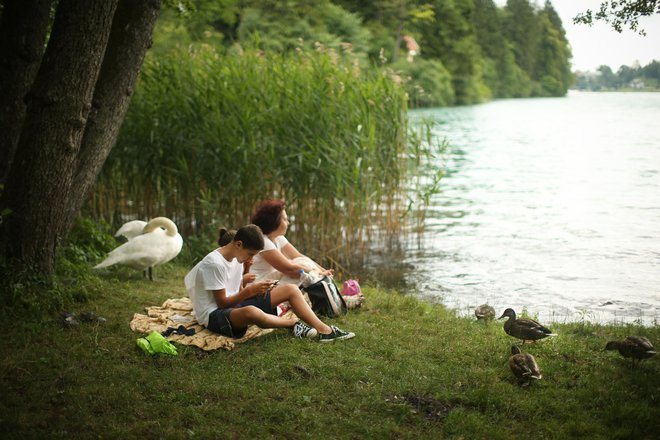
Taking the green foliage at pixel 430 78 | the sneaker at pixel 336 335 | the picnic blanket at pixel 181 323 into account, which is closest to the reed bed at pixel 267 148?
the picnic blanket at pixel 181 323

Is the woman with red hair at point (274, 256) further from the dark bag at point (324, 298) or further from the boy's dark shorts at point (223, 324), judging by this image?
the boy's dark shorts at point (223, 324)

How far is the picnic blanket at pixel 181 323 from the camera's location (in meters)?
5.64

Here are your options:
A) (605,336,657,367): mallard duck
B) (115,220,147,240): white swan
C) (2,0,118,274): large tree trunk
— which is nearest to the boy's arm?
(2,0,118,274): large tree trunk

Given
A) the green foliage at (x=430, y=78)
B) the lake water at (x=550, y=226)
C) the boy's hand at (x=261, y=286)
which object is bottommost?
the lake water at (x=550, y=226)

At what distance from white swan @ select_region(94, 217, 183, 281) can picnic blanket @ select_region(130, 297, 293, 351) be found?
2.83 ft

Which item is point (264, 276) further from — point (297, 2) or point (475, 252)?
point (297, 2)

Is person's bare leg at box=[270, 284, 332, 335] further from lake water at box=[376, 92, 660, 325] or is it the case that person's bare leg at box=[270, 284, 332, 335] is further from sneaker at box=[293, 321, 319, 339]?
lake water at box=[376, 92, 660, 325]

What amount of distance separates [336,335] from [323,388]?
3.47 ft

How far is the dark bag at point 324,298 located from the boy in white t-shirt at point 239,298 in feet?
1.94

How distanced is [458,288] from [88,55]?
593cm

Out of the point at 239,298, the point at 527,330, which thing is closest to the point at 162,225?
the point at 239,298

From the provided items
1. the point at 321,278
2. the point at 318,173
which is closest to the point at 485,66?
the point at 318,173

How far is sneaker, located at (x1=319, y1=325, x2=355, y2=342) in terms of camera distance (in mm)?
5793

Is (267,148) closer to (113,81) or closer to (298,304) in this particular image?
(113,81)
